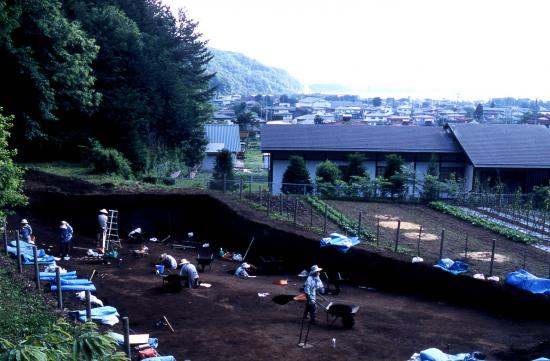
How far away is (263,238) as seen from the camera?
24.9 meters

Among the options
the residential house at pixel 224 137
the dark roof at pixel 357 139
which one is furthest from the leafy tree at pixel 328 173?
the residential house at pixel 224 137

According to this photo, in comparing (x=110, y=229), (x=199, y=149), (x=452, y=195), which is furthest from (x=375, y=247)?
(x=199, y=149)

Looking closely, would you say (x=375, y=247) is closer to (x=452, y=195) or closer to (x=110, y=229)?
(x=110, y=229)

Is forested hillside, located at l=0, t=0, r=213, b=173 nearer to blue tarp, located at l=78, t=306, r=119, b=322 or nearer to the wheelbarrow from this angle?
blue tarp, located at l=78, t=306, r=119, b=322

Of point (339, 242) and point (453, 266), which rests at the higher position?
point (339, 242)

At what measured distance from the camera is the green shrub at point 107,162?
3212cm

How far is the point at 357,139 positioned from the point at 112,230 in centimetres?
2126

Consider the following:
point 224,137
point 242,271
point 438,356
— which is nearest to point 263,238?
point 242,271

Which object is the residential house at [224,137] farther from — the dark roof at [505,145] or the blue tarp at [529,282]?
the blue tarp at [529,282]

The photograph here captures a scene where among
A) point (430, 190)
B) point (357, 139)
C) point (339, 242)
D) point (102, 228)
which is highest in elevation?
point (357, 139)

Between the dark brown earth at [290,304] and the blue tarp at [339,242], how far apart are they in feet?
1.05

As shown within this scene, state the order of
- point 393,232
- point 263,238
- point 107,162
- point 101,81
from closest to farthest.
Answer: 1. point 263,238
2. point 393,232
3. point 107,162
4. point 101,81

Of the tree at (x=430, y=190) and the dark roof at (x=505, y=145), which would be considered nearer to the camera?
the tree at (x=430, y=190)

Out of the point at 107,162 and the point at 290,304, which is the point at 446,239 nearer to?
the point at 290,304
